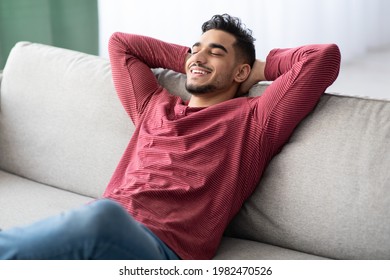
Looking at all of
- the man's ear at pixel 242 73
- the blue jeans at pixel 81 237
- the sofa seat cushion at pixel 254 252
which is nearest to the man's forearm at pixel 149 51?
the man's ear at pixel 242 73

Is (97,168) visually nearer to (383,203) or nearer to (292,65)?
(292,65)

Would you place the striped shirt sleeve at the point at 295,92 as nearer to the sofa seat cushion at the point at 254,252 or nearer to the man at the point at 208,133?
the man at the point at 208,133

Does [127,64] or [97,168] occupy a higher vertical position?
[127,64]

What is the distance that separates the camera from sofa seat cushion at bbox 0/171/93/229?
91.7 inches

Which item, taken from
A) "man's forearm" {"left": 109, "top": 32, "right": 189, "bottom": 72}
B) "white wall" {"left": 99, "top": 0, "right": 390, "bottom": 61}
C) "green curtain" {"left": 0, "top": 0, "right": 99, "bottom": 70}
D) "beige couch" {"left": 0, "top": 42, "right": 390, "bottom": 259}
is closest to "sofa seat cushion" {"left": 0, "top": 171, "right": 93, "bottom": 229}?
"beige couch" {"left": 0, "top": 42, "right": 390, "bottom": 259}

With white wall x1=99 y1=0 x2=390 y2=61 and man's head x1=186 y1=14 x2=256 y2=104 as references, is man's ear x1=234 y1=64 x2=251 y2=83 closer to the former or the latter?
man's head x1=186 y1=14 x2=256 y2=104

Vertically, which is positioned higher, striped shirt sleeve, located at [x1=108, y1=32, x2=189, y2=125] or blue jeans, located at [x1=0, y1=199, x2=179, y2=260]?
striped shirt sleeve, located at [x1=108, y1=32, x2=189, y2=125]

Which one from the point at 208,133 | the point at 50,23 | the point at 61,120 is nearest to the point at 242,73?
the point at 208,133

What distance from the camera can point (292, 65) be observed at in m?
2.14

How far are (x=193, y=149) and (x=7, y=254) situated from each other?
26.5 inches

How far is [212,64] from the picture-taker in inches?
89.2

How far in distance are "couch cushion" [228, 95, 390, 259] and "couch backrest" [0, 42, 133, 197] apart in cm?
62

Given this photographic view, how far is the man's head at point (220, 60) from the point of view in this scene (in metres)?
2.25
